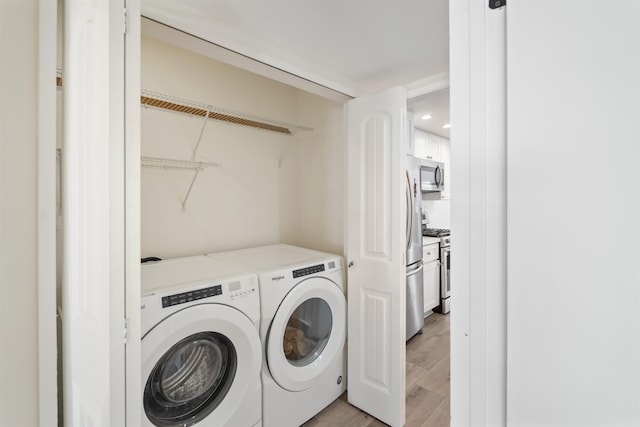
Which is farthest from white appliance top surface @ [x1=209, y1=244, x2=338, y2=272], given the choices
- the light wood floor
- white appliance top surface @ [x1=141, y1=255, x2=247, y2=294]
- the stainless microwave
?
the stainless microwave

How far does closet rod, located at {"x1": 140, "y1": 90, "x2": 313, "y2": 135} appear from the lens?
1.54m

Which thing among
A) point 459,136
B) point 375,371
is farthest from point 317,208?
point 459,136

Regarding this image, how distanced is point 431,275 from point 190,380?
8.60 ft

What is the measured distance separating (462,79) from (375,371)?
72.3 inches

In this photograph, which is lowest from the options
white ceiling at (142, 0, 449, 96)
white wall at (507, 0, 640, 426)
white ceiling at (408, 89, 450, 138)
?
white wall at (507, 0, 640, 426)

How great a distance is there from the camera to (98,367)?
778 mm

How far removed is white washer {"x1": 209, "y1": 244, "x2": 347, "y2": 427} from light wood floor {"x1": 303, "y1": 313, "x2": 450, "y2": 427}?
8 cm

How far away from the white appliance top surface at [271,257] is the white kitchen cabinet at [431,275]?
1.56 m

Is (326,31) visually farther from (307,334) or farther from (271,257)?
(307,334)

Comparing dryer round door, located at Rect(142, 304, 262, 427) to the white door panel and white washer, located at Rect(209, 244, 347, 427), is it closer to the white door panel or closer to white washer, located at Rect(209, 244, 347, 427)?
white washer, located at Rect(209, 244, 347, 427)

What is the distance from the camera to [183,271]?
1444mm

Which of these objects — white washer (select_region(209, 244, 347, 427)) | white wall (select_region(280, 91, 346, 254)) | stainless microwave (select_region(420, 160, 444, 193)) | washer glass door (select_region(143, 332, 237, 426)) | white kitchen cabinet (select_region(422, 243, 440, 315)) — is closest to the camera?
washer glass door (select_region(143, 332, 237, 426))

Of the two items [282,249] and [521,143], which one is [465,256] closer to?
[521,143]
